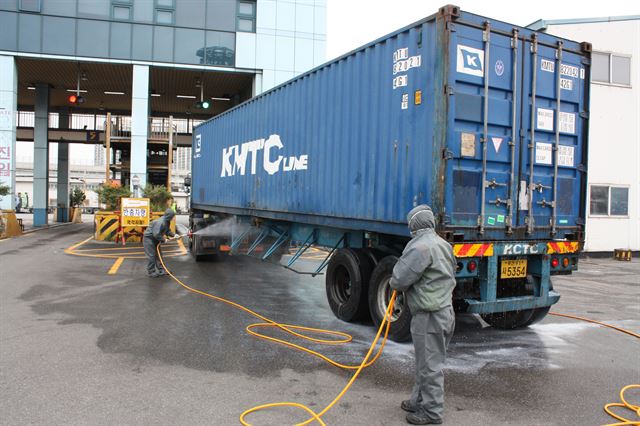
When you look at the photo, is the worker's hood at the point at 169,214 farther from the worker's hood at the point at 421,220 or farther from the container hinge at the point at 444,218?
the worker's hood at the point at 421,220

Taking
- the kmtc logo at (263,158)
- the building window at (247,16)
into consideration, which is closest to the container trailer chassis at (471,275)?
the kmtc logo at (263,158)

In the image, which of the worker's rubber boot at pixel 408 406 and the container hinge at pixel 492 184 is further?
the container hinge at pixel 492 184

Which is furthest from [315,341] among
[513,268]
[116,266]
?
[116,266]

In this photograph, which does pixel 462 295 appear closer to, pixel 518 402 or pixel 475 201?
pixel 475 201

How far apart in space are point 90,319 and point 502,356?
17.6ft

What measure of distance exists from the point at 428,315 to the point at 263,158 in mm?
6427

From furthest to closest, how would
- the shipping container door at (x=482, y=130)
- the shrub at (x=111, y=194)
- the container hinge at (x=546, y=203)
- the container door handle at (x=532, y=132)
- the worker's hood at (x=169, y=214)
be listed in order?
1. the shrub at (x=111, y=194)
2. the worker's hood at (x=169, y=214)
3. the container hinge at (x=546, y=203)
4. the container door handle at (x=532, y=132)
5. the shipping container door at (x=482, y=130)

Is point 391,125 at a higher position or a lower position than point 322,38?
lower

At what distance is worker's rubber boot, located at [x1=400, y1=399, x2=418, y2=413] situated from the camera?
3.97 m

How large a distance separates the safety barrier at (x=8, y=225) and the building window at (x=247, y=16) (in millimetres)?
12571

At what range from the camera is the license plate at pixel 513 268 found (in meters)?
5.96

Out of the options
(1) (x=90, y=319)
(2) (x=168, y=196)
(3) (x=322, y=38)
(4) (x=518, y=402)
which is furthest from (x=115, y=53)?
(4) (x=518, y=402)

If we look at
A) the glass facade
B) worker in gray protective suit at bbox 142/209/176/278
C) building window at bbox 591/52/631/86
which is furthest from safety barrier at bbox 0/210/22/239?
building window at bbox 591/52/631/86

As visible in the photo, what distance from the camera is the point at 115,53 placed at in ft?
73.5
